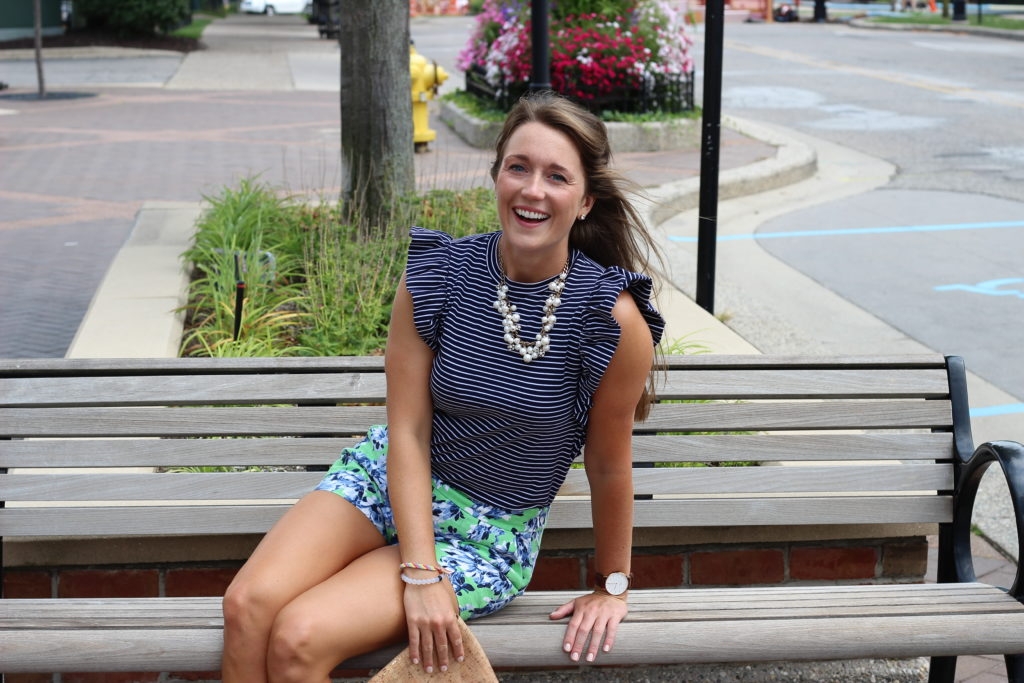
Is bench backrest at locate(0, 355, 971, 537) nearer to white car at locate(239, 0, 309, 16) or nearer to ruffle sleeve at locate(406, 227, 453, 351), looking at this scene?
ruffle sleeve at locate(406, 227, 453, 351)

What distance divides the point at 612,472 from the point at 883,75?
19.2 meters

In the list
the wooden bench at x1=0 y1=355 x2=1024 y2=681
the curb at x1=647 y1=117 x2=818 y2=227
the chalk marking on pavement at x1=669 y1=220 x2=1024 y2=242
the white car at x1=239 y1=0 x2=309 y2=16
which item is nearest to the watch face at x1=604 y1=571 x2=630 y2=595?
the wooden bench at x1=0 y1=355 x2=1024 y2=681

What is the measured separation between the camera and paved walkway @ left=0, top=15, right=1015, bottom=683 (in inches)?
262

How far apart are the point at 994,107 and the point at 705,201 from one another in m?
12.3

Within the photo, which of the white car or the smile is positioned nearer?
the smile

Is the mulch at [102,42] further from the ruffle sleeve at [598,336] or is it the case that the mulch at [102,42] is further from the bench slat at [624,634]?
the ruffle sleeve at [598,336]

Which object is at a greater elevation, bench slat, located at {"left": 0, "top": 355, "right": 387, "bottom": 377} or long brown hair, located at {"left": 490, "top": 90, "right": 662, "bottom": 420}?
long brown hair, located at {"left": 490, "top": 90, "right": 662, "bottom": 420}

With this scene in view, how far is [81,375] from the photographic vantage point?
3283mm

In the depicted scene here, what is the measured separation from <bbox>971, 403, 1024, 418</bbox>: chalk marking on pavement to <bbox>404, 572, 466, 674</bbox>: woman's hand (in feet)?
11.9

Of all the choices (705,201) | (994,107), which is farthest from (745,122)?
(705,201)

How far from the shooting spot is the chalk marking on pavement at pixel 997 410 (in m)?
5.40

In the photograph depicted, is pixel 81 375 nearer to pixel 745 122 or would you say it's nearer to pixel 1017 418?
pixel 1017 418

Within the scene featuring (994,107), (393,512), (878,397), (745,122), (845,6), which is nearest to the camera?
(393,512)

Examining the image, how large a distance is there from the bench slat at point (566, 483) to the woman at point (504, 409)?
20.5 inches
